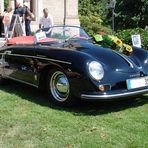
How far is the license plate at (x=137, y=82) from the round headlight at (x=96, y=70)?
1.36ft

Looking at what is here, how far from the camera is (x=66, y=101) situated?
5.76m

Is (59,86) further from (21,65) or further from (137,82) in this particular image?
(137,82)

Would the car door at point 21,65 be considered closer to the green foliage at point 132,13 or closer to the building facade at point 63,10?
the building facade at point 63,10

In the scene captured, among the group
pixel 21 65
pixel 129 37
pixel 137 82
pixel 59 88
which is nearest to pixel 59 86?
pixel 59 88

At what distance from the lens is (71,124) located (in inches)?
197

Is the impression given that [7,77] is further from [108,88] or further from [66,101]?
[108,88]

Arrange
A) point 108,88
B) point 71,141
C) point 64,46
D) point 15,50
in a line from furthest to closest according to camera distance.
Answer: point 15,50 < point 64,46 < point 108,88 < point 71,141

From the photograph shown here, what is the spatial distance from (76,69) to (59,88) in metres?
0.56

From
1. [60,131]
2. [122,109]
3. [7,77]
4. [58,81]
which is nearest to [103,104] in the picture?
[122,109]

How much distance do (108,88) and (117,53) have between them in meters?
0.80

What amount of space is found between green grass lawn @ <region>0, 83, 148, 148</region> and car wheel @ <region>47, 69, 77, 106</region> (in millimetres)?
121

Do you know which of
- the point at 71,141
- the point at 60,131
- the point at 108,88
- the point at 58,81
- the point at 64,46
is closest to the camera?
the point at 71,141

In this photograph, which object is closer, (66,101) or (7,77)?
(66,101)

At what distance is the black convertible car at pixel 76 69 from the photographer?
5430 mm
